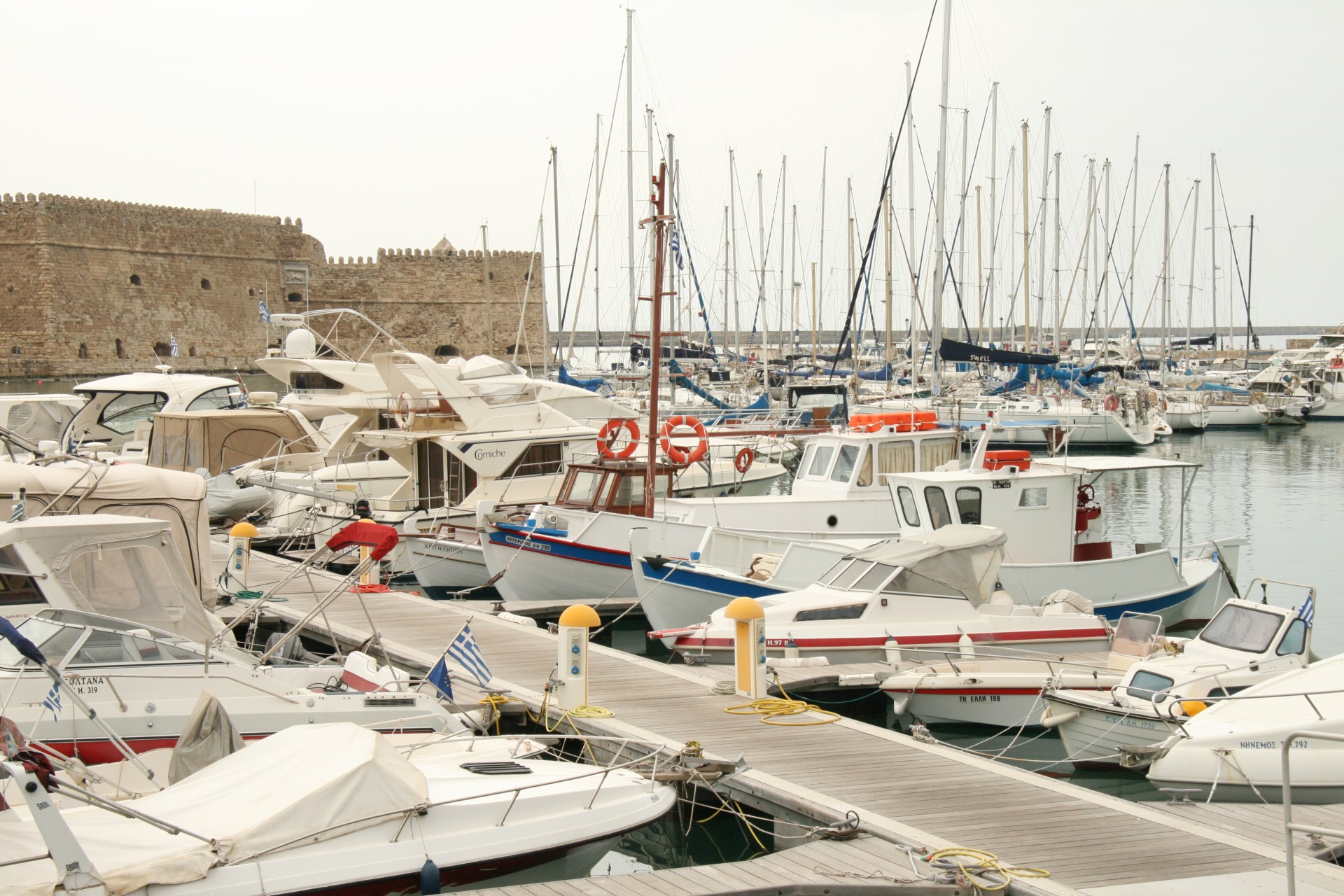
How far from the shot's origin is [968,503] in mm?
13836

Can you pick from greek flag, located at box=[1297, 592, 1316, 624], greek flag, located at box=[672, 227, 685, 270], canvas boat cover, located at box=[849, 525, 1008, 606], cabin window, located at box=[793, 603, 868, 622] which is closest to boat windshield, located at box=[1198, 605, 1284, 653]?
greek flag, located at box=[1297, 592, 1316, 624]

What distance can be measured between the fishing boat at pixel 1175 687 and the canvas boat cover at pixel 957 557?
1831 mm

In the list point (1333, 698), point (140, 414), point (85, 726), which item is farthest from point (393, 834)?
point (140, 414)

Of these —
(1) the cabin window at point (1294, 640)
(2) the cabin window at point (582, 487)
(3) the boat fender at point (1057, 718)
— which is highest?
(2) the cabin window at point (582, 487)

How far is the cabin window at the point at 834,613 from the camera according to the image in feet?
37.5

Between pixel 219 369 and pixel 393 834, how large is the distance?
50609 millimetres

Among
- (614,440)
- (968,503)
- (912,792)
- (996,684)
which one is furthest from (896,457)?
(912,792)

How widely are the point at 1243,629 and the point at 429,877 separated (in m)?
7.12

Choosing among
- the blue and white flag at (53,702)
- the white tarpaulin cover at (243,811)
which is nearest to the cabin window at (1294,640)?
the white tarpaulin cover at (243,811)

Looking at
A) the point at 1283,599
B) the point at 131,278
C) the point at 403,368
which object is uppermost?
the point at 131,278

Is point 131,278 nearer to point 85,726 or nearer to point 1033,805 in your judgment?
point 85,726

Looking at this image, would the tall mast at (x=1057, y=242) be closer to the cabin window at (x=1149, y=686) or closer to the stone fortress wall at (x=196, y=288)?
the stone fortress wall at (x=196, y=288)

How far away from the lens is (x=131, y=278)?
50500mm

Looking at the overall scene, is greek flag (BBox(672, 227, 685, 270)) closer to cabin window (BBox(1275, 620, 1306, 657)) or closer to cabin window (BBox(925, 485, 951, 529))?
cabin window (BBox(925, 485, 951, 529))
